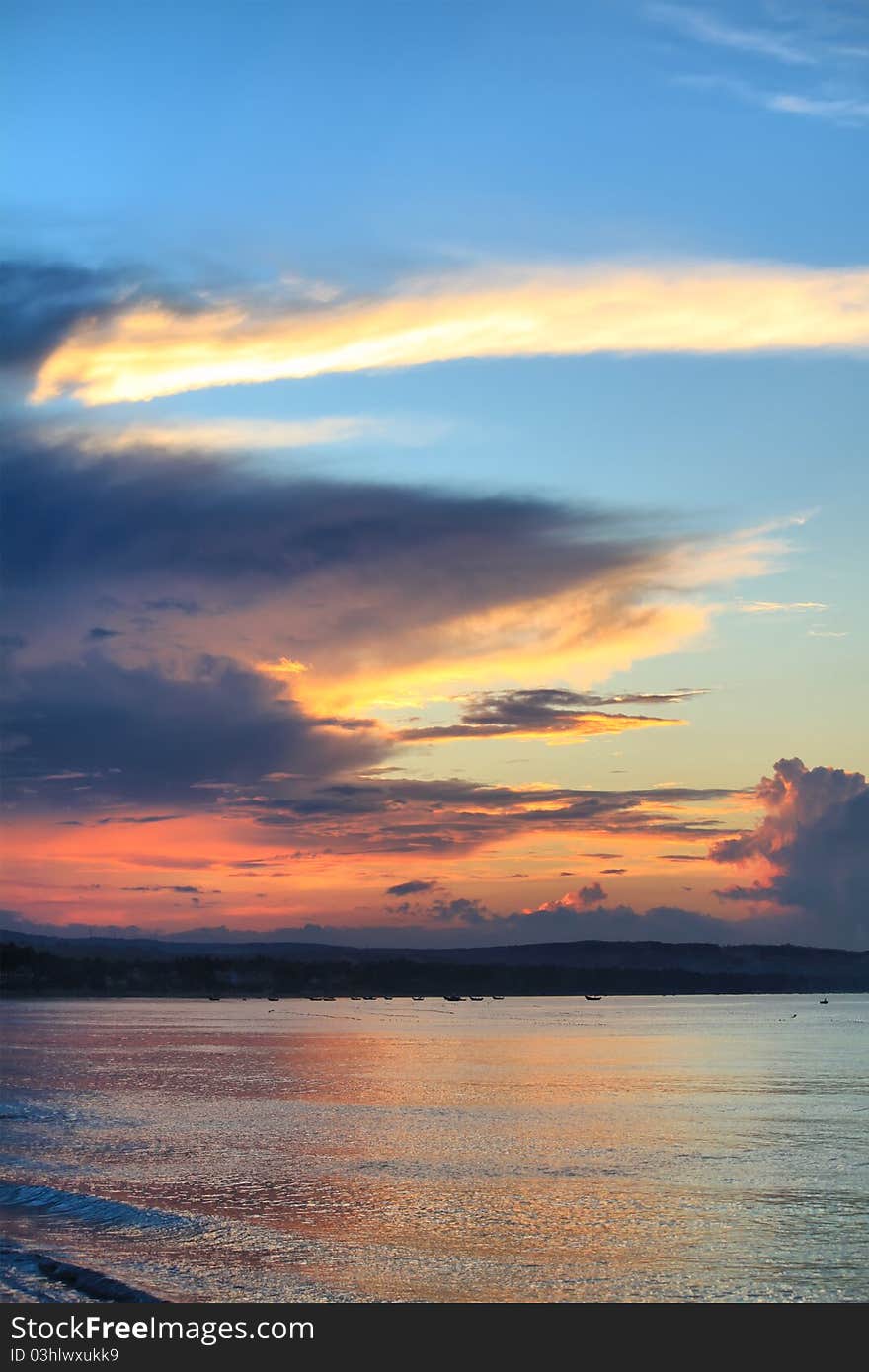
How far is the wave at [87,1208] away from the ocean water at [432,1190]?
4.9 inches

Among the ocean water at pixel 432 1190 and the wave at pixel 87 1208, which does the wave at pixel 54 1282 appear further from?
the wave at pixel 87 1208

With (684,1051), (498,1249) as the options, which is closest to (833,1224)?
(498,1249)

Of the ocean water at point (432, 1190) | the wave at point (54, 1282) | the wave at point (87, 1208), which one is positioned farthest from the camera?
the wave at point (87, 1208)

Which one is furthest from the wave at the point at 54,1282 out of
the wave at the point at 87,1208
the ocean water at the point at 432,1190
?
the wave at the point at 87,1208

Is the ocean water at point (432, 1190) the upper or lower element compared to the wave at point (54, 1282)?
lower

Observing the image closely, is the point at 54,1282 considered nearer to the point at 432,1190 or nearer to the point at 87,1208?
the point at 87,1208

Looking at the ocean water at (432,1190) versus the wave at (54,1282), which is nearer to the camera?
the wave at (54,1282)

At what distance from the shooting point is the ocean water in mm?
42000

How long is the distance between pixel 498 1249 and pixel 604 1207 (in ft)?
32.7

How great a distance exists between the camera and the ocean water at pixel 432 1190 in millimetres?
42000

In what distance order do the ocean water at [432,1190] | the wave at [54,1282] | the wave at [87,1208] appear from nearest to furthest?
1. the wave at [54,1282]
2. the ocean water at [432,1190]
3. the wave at [87,1208]

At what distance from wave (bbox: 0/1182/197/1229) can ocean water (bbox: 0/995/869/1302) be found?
Result: 124mm

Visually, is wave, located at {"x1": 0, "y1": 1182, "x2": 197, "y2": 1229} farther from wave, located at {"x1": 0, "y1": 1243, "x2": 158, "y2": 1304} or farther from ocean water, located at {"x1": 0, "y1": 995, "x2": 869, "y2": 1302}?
wave, located at {"x1": 0, "y1": 1243, "x2": 158, "y2": 1304}
